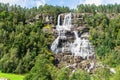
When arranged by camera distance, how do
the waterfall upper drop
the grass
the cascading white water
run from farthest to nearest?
the cascading white water
the waterfall upper drop
the grass

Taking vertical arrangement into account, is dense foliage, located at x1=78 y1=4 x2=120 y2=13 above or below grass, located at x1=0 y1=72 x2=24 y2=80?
above

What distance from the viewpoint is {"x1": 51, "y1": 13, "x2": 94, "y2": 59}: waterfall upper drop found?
129 metres

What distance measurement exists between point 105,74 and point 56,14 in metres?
72.6

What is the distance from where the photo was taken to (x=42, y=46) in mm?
124938

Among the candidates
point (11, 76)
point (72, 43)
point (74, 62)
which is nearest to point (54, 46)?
point (72, 43)

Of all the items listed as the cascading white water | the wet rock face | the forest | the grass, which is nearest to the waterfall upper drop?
the cascading white water

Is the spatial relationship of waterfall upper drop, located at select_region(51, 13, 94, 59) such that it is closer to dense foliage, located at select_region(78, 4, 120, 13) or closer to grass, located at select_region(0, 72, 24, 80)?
grass, located at select_region(0, 72, 24, 80)

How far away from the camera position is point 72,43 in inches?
5236

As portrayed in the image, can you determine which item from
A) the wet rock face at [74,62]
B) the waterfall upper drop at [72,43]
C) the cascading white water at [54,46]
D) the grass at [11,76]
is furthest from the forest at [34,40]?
the grass at [11,76]

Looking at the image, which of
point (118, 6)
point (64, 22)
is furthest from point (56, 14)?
point (118, 6)

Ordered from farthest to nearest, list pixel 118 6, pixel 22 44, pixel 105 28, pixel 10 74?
pixel 118 6 → pixel 105 28 → pixel 22 44 → pixel 10 74

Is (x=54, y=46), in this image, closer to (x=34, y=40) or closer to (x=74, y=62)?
(x=34, y=40)

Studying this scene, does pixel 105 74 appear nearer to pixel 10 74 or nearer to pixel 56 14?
pixel 10 74

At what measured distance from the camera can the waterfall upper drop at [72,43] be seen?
12885cm
